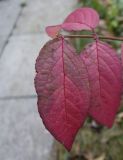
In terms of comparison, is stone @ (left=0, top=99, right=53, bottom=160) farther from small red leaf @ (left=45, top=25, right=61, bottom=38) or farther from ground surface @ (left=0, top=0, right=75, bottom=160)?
A: small red leaf @ (left=45, top=25, right=61, bottom=38)

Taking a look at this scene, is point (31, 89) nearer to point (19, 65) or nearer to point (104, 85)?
point (19, 65)

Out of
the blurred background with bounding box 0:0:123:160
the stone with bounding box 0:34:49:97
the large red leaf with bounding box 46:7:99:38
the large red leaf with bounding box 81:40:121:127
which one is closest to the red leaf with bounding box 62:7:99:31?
the large red leaf with bounding box 46:7:99:38

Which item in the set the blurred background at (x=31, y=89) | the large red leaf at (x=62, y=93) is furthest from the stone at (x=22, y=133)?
the large red leaf at (x=62, y=93)

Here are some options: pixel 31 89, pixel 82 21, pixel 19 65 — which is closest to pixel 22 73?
pixel 19 65

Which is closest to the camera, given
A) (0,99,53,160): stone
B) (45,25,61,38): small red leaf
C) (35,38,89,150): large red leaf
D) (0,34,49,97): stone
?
(35,38,89,150): large red leaf

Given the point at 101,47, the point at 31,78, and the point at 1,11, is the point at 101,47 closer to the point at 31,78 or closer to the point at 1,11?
the point at 31,78
